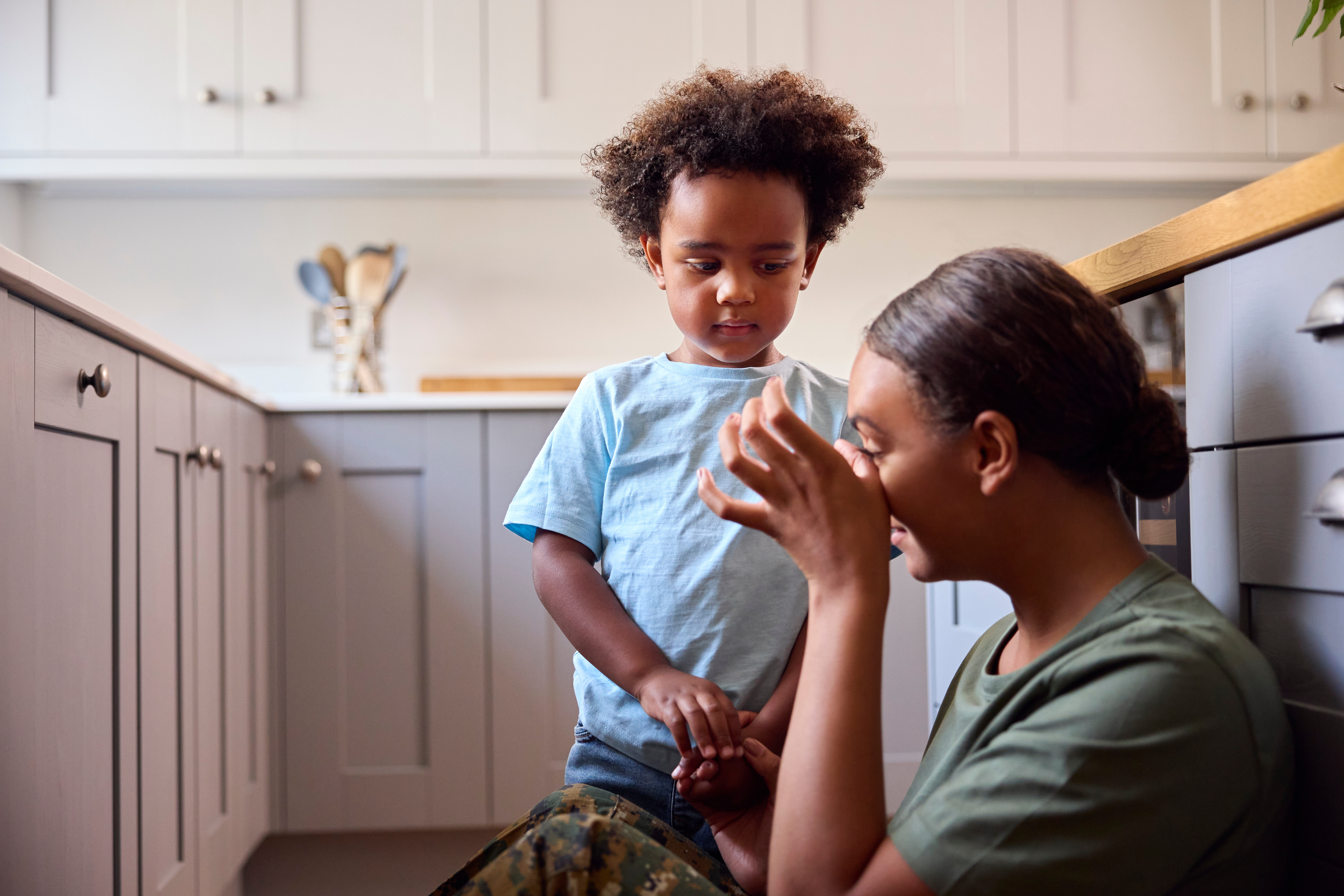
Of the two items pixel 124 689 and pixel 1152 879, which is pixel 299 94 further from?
pixel 1152 879

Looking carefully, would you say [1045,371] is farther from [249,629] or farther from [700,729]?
[249,629]

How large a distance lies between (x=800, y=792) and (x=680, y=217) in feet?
1.88

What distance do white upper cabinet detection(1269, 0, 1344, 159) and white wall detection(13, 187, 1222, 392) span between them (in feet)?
0.95

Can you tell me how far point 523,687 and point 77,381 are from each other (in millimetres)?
1060

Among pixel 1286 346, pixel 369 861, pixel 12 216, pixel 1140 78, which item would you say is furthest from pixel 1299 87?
pixel 12 216

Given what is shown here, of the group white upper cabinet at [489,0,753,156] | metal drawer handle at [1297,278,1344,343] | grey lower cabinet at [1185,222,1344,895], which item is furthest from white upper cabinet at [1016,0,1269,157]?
metal drawer handle at [1297,278,1344,343]

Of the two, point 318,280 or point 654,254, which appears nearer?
point 654,254

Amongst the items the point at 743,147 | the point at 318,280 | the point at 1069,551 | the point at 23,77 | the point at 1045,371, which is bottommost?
the point at 1069,551

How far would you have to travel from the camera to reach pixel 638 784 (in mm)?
945

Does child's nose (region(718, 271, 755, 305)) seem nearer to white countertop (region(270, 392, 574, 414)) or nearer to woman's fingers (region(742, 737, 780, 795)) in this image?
woman's fingers (region(742, 737, 780, 795))

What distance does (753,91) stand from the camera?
106 centimetres

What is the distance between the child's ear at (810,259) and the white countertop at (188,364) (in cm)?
70

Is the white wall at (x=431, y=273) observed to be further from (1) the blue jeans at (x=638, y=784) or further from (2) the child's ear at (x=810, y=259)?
(1) the blue jeans at (x=638, y=784)

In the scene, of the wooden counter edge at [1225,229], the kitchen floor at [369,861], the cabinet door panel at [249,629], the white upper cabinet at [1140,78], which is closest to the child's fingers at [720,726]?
the wooden counter edge at [1225,229]
